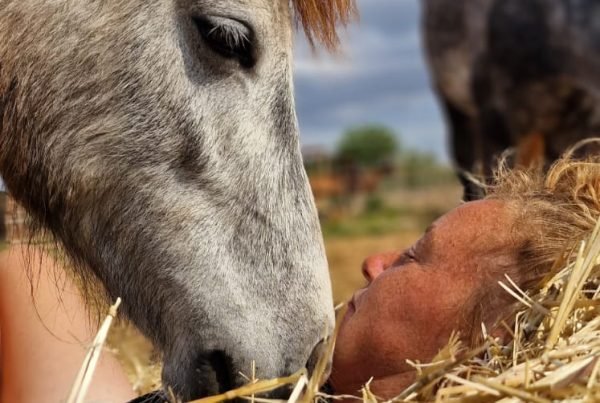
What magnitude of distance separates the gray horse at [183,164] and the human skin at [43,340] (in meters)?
0.40

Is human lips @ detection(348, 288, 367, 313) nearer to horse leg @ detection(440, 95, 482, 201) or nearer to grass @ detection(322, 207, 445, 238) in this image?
horse leg @ detection(440, 95, 482, 201)

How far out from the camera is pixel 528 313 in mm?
1716

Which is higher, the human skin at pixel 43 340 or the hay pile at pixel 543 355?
the hay pile at pixel 543 355

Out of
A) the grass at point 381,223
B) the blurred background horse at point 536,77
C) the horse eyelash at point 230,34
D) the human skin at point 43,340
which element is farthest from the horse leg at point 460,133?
the horse eyelash at point 230,34

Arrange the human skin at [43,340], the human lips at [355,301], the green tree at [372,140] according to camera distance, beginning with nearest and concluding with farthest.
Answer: the human lips at [355,301] → the human skin at [43,340] → the green tree at [372,140]

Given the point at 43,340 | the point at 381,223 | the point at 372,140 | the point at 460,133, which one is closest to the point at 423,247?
the point at 43,340

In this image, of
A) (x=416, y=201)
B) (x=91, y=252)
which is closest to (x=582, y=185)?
(x=91, y=252)

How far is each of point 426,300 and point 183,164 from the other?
24.0 inches

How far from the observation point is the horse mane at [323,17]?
2.07 m

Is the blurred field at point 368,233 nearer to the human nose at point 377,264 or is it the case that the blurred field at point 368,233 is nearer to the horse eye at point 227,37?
the human nose at point 377,264

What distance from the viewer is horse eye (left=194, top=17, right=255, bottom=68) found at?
188 cm

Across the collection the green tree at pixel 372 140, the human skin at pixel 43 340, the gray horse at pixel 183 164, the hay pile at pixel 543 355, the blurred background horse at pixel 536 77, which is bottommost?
the green tree at pixel 372 140

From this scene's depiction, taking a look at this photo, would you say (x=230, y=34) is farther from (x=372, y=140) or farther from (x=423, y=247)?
(x=372, y=140)

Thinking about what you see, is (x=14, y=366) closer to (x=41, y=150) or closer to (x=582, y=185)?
(x=41, y=150)
